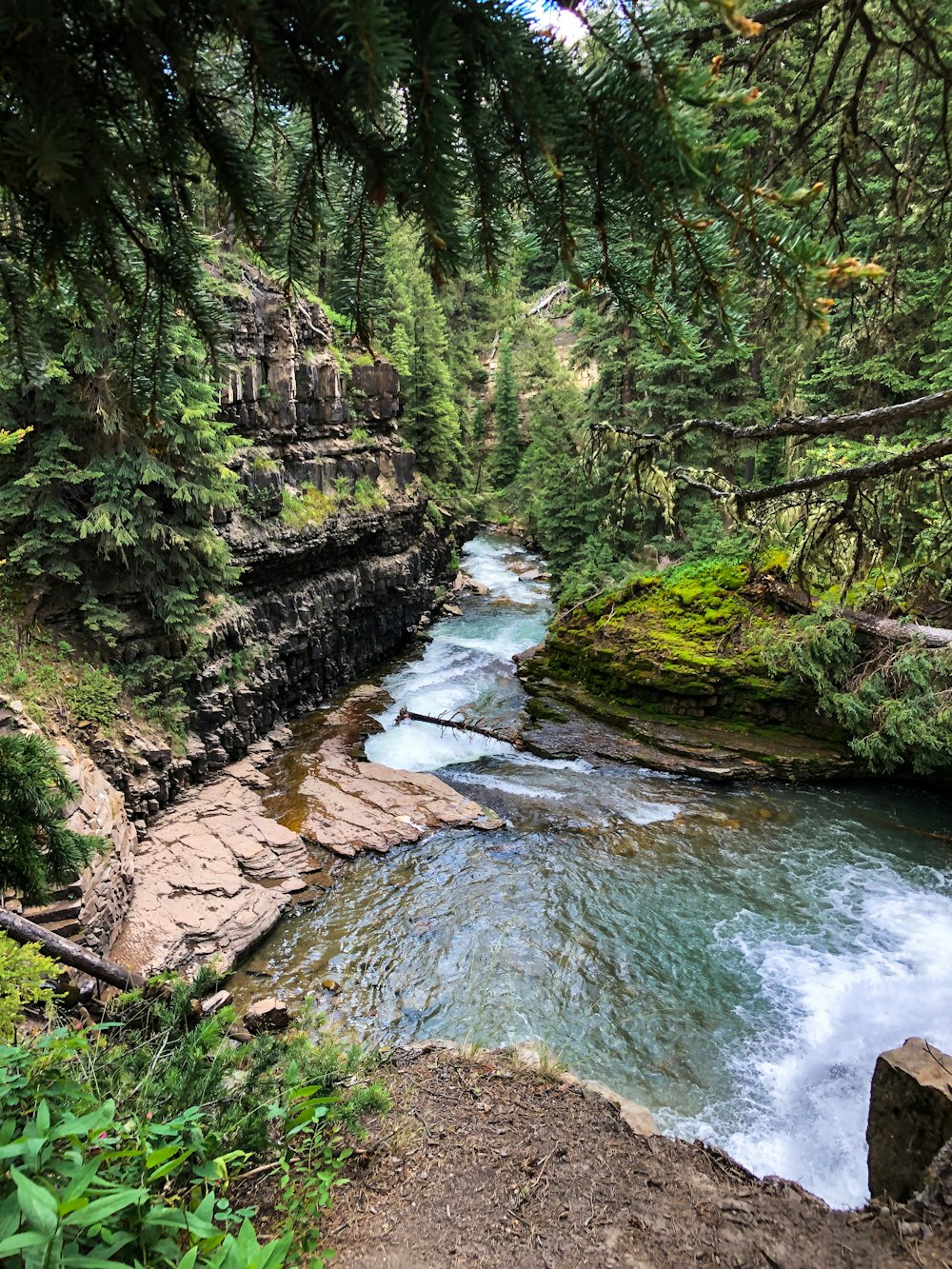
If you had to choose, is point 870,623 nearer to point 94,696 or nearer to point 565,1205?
point 565,1205

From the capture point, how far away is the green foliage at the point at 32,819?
8.04 feet

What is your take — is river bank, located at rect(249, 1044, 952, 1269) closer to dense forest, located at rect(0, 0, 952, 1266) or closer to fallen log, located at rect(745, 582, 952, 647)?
dense forest, located at rect(0, 0, 952, 1266)

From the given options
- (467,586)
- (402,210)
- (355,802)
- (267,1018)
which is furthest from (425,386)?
(402,210)

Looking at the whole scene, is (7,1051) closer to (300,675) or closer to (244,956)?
(244,956)

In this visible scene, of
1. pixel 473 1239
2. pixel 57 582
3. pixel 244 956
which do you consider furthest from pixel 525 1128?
pixel 57 582

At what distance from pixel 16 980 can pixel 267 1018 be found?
3694mm

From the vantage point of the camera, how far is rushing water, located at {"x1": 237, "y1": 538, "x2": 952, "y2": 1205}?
5.98 m

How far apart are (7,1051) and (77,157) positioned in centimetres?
270

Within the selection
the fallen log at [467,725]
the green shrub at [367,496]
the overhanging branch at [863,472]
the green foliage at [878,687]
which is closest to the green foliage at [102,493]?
the fallen log at [467,725]

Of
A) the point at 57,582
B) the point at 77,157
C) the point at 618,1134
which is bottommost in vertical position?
the point at 618,1134

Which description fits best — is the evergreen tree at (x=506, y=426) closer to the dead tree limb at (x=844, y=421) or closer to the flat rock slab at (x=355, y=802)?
the flat rock slab at (x=355, y=802)

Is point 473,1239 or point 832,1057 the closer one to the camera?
point 473,1239

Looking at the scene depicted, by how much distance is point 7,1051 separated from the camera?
2201mm

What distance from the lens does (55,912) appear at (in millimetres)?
6684
